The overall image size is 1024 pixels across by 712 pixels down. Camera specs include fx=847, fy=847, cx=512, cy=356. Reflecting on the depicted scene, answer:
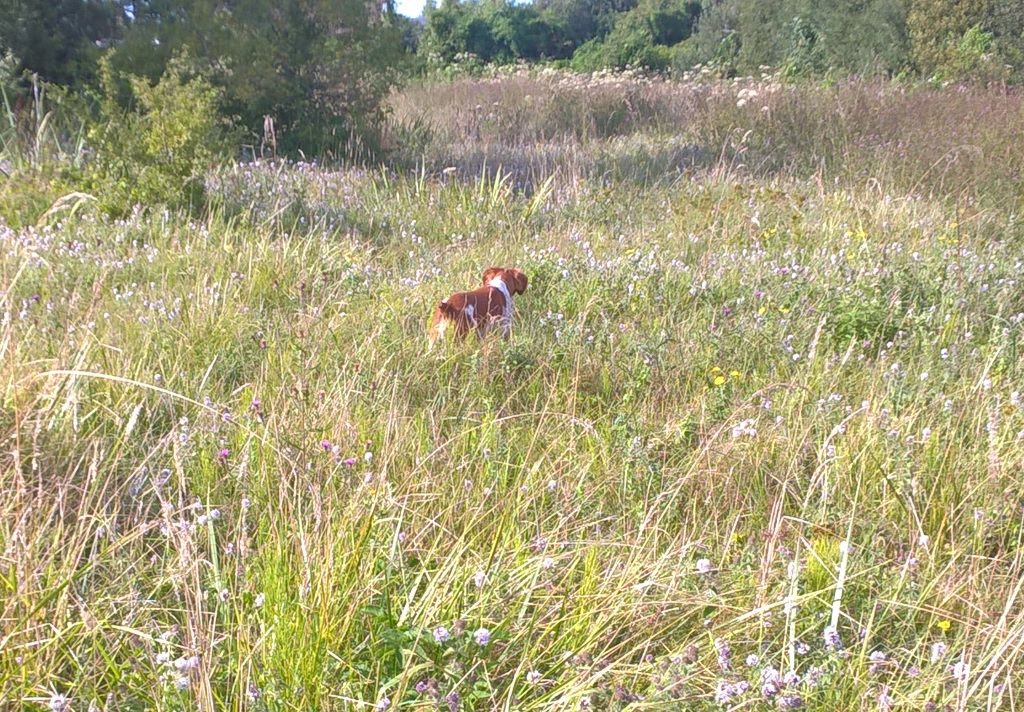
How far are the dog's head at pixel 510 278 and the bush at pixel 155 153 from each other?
209 cm

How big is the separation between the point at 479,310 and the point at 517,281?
380mm

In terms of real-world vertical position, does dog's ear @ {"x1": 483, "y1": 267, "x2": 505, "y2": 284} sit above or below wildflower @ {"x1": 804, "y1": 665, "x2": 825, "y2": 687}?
above

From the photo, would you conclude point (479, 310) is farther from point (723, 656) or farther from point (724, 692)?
point (724, 692)

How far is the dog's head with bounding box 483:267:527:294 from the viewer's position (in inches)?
135

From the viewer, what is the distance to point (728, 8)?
30219mm

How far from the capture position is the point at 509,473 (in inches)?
90.6

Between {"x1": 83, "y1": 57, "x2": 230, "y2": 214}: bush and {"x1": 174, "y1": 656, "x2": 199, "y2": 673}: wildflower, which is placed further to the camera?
{"x1": 83, "y1": 57, "x2": 230, "y2": 214}: bush

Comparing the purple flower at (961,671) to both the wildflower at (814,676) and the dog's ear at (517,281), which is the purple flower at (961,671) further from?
the dog's ear at (517,281)

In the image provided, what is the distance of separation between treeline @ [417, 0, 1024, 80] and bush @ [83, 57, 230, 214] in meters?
11.7

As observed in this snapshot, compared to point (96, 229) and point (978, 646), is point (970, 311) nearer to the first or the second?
point (978, 646)

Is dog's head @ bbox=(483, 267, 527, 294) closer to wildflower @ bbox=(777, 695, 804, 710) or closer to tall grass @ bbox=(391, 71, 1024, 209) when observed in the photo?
wildflower @ bbox=(777, 695, 804, 710)

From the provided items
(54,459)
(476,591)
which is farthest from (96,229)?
(476,591)

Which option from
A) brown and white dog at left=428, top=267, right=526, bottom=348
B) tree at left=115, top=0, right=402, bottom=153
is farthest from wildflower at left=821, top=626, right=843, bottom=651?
tree at left=115, top=0, right=402, bottom=153

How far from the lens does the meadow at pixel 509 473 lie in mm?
1524
